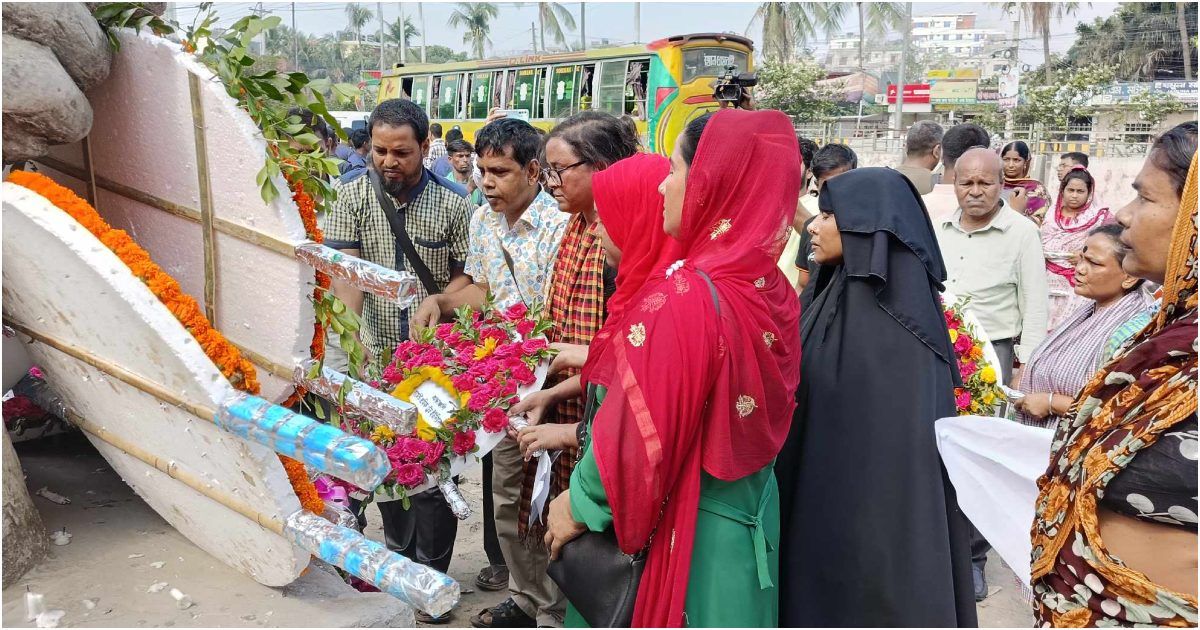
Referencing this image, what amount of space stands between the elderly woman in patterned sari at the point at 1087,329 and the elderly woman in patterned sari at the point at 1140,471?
2115 millimetres

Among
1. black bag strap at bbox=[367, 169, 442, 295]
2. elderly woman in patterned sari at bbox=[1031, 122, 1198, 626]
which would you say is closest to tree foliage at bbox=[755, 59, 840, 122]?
black bag strap at bbox=[367, 169, 442, 295]

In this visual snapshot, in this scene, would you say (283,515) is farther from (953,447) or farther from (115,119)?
(953,447)

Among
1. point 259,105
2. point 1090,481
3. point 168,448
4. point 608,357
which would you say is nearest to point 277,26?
point 259,105

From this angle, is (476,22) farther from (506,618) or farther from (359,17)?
(506,618)

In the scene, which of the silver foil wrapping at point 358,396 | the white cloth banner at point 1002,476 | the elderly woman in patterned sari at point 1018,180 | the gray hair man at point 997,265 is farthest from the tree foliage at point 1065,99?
the silver foil wrapping at point 358,396

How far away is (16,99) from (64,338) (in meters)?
0.49

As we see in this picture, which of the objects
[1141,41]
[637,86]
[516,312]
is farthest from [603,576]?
[1141,41]

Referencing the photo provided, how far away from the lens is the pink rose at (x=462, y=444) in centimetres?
268

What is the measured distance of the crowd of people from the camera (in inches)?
60.8

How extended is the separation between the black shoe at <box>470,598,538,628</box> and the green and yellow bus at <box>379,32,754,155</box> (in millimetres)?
11943

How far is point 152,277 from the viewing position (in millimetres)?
1670

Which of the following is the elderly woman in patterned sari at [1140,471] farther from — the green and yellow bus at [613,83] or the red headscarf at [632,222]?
the green and yellow bus at [613,83]

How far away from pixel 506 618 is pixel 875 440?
6.01ft

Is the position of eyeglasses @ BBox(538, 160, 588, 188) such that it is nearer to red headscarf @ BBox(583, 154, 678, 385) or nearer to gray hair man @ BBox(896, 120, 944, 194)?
red headscarf @ BBox(583, 154, 678, 385)
